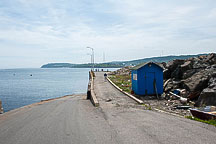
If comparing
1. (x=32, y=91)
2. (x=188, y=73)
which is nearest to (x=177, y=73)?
(x=188, y=73)

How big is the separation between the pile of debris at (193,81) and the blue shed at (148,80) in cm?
110

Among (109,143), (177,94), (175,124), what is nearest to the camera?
(109,143)

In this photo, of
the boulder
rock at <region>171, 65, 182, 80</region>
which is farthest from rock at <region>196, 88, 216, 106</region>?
the boulder

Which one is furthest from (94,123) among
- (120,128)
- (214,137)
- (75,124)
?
(214,137)

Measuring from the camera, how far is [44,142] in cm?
647

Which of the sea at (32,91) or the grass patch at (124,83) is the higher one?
the grass patch at (124,83)

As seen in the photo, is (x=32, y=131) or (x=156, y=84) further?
(x=156, y=84)

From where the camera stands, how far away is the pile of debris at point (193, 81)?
525 inches

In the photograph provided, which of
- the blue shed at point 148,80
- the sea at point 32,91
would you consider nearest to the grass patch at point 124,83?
the blue shed at point 148,80

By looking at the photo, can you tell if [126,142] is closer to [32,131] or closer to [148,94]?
[32,131]

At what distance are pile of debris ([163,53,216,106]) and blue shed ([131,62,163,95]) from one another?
1100 mm

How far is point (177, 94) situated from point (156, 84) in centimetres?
177

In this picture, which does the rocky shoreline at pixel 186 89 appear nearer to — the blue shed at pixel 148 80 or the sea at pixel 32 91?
the blue shed at pixel 148 80

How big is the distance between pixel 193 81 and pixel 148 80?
3.27 meters
